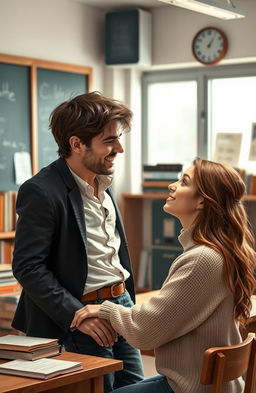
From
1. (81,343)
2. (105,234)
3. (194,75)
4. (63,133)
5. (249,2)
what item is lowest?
(81,343)

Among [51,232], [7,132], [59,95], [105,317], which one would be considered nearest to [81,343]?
[105,317]

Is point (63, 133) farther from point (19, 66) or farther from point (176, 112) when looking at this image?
point (176, 112)

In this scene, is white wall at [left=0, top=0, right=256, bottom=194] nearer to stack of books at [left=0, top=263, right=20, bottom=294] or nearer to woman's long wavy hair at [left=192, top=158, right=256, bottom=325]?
stack of books at [left=0, top=263, right=20, bottom=294]

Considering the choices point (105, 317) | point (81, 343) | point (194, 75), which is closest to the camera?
point (105, 317)

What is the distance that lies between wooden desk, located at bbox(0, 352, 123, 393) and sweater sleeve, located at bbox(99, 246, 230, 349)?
0.16m

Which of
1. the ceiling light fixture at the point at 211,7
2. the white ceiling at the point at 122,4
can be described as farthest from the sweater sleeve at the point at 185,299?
the white ceiling at the point at 122,4

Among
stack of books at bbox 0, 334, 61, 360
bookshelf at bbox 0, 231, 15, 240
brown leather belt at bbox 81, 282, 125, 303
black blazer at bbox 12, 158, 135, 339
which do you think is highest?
black blazer at bbox 12, 158, 135, 339

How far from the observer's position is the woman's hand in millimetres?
2639

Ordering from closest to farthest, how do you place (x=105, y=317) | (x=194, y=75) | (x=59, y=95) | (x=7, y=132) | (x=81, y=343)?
(x=105, y=317) < (x=81, y=343) < (x=7, y=132) < (x=59, y=95) < (x=194, y=75)

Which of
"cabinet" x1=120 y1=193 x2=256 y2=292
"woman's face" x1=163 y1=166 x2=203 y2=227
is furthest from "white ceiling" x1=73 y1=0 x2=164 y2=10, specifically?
"woman's face" x1=163 y1=166 x2=203 y2=227

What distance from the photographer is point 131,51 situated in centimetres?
684

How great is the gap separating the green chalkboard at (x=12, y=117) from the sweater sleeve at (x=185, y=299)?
12.5 feet

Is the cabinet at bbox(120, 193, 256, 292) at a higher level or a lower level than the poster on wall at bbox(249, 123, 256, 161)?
lower

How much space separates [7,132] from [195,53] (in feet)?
5.72
